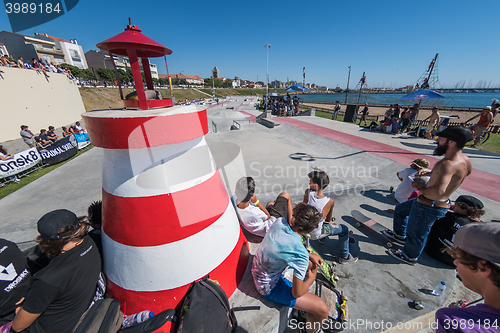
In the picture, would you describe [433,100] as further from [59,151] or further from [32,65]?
[32,65]

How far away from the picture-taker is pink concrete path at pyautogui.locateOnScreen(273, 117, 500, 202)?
5248mm

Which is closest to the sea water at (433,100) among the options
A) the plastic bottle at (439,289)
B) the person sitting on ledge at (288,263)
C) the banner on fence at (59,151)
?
Result: the plastic bottle at (439,289)

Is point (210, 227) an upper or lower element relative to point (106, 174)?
lower

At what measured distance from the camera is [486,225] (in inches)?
46.8

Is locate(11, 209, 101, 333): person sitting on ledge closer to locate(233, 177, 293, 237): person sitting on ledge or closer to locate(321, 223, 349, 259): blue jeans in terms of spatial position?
locate(233, 177, 293, 237): person sitting on ledge

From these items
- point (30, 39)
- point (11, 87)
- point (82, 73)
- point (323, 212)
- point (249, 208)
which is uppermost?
point (30, 39)

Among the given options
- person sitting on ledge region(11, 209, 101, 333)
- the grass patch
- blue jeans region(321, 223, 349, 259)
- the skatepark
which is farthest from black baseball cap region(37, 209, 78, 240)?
the grass patch

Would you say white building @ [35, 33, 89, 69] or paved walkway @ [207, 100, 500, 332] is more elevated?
white building @ [35, 33, 89, 69]

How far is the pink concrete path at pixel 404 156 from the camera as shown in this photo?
5.25m

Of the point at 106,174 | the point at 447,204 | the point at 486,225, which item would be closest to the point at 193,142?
the point at 106,174

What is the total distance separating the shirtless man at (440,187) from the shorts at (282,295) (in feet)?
7.76

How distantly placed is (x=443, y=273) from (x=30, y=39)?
8808cm

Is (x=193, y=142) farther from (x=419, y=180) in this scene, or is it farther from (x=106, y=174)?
(x=419, y=180)

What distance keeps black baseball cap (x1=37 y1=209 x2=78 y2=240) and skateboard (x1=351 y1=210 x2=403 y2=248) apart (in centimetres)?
468
